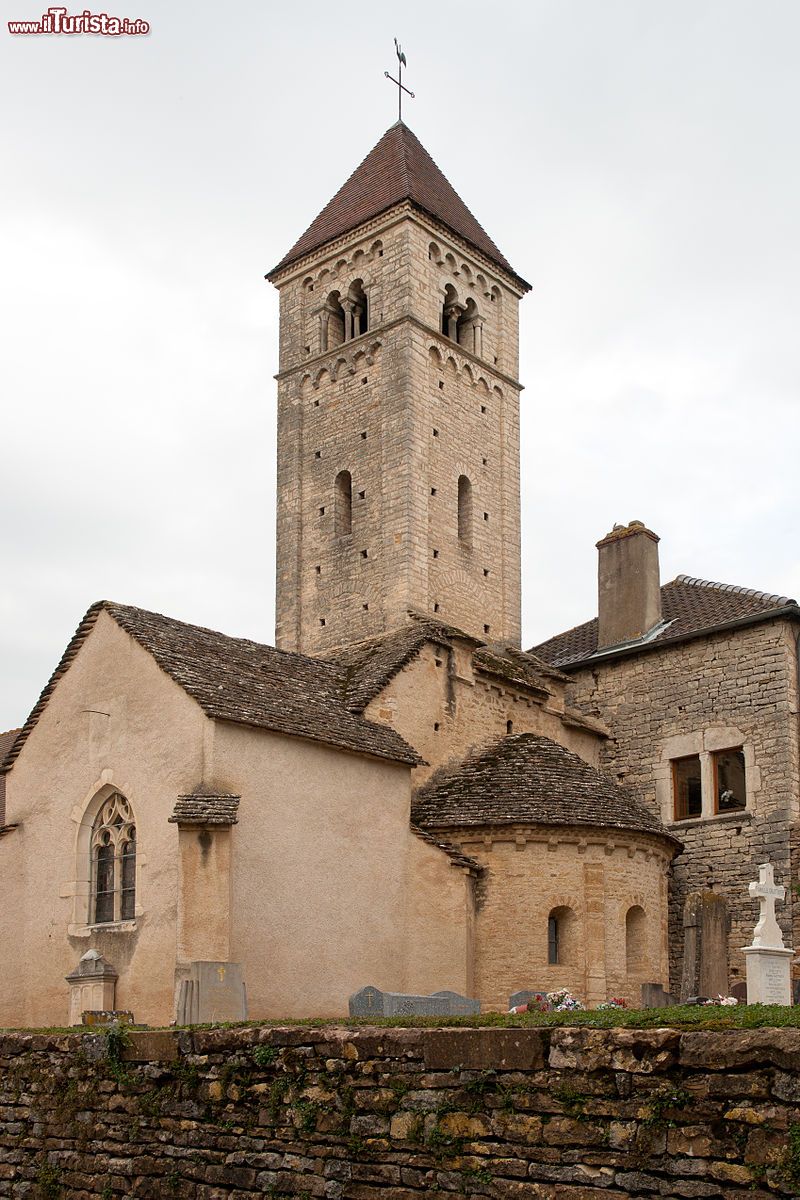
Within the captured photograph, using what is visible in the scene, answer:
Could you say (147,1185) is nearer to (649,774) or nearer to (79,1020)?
(79,1020)

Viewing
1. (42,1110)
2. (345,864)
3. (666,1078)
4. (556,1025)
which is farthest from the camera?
(345,864)

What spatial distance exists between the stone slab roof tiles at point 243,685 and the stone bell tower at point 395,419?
464 centimetres

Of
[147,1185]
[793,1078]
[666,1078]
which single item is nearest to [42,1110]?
[147,1185]

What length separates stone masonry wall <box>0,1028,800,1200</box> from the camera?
21.0 ft

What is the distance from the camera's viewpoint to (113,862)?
65.7 ft

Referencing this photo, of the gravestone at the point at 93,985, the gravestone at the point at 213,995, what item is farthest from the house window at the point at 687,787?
the gravestone at the point at 213,995

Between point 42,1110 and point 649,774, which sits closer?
point 42,1110

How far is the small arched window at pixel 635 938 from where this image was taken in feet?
71.0

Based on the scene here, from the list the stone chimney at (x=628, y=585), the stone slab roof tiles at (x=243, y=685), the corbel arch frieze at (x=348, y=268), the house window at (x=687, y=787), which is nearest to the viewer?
the stone slab roof tiles at (x=243, y=685)

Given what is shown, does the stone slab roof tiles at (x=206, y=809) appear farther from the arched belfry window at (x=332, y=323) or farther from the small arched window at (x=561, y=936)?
the arched belfry window at (x=332, y=323)

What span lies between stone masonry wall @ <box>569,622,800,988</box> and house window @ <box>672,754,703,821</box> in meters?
0.19

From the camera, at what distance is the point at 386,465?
91.7ft

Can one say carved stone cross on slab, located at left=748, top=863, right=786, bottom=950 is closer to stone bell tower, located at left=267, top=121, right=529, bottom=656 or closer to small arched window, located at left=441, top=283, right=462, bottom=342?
stone bell tower, located at left=267, top=121, right=529, bottom=656

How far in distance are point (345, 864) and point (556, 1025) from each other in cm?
1298
